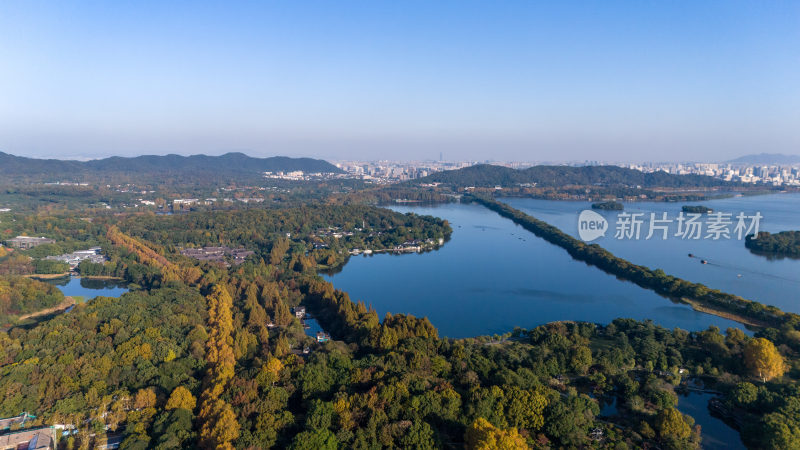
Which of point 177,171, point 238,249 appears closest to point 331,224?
point 238,249

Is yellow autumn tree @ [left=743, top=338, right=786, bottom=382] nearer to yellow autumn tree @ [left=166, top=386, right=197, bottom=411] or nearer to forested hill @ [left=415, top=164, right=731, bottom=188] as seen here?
yellow autumn tree @ [left=166, top=386, right=197, bottom=411]

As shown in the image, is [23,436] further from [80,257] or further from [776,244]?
[776,244]

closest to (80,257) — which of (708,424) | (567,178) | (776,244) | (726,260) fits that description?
(708,424)

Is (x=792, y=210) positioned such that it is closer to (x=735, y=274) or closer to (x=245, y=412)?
(x=735, y=274)

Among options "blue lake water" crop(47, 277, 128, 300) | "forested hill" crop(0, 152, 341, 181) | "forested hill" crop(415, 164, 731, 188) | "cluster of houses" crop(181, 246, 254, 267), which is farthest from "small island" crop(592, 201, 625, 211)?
"forested hill" crop(0, 152, 341, 181)

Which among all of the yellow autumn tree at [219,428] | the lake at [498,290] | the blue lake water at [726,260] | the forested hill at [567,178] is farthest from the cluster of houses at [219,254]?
the forested hill at [567,178]

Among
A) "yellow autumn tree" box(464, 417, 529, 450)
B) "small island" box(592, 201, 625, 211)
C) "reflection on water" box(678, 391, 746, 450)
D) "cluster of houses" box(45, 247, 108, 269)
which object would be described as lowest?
"reflection on water" box(678, 391, 746, 450)
